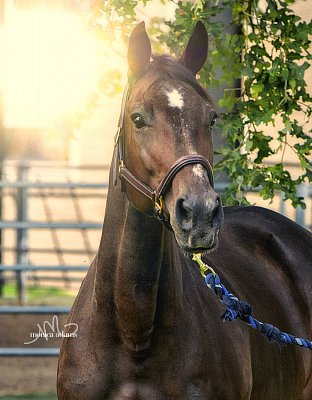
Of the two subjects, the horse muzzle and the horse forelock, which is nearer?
the horse muzzle

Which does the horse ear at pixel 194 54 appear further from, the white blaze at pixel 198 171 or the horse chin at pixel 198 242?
the horse chin at pixel 198 242

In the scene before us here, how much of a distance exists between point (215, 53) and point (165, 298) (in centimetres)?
178

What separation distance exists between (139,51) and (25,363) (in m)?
4.34

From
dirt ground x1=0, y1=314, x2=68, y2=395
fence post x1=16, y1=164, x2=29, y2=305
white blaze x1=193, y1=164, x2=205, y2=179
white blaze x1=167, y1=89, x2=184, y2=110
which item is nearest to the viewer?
white blaze x1=193, y1=164, x2=205, y2=179

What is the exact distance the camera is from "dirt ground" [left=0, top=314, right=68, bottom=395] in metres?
6.74

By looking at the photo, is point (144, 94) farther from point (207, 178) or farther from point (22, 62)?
point (22, 62)

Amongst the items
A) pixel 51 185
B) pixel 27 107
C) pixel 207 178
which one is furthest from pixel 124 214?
pixel 27 107

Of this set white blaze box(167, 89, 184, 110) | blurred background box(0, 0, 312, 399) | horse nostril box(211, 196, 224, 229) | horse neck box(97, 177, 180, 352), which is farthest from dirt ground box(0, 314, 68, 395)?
horse nostril box(211, 196, 224, 229)

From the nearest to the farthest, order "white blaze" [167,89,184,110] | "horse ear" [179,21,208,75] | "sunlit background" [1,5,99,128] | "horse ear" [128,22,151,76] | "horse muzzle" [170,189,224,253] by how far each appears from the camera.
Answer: "horse muzzle" [170,189,224,253], "white blaze" [167,89,184,110], "horse ear" [128,22,151,76], "horse ear" [179,21,208,75], "sunlit background" [1,5,99,128]

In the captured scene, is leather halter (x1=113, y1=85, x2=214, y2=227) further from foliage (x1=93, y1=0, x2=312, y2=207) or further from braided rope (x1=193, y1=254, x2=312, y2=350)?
foliage (x1=93, y1=0, x2=312, y2=207)

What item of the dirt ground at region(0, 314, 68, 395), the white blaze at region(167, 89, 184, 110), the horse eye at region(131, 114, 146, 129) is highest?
the white blaze at region(167, 89, 184, 110)

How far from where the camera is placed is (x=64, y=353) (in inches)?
137

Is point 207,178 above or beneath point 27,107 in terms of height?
above

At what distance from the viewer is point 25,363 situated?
282 inches
